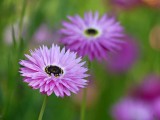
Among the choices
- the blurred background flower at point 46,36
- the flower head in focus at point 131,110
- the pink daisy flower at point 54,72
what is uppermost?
the blurred background flower at point 46,36

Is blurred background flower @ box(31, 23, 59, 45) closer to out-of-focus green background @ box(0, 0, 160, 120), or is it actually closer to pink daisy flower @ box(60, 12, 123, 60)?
out-of-focus green background @ box(0, 0, 160, 120)

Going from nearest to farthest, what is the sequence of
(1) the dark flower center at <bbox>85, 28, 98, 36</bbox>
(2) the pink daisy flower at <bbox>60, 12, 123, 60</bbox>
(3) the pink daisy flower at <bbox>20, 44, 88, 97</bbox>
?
1. (3) the pink daisy flower at <bbox>20, 44, 88, 97</bbox>
2. (2) the pink daisy flower at <bbox>60, 12, 123, 60</bbox>
3. (1) the dark flower center at <bbox>85, 28, 98, 36</bbox>

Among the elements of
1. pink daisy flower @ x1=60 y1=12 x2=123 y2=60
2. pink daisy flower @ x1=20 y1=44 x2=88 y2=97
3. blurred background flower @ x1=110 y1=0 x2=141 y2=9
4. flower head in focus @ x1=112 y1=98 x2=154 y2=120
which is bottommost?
pink daisy flower @ x1=20 y1=44 x2=88 y2=97

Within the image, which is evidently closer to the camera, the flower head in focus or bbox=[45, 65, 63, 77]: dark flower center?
bbox=[45, 65, 63, 77]: dark flower center

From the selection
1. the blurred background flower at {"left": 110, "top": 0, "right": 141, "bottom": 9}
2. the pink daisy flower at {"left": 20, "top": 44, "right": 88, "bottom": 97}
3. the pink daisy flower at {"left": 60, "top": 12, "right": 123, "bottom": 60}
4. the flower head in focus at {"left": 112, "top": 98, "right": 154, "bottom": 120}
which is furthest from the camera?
the blurred background flower at {"left": 110, "top": 0, "right": 141, "bottom": 9}

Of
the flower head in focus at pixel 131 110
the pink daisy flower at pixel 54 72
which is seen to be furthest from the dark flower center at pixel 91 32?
the flower head in focus at pixel 131 110

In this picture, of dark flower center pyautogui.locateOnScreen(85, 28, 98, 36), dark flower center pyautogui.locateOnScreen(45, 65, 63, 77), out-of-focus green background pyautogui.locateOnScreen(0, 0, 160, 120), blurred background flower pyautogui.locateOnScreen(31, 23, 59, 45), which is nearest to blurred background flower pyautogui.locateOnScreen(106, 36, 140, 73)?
out-of-focus green background pyautogui.locateOnScreen(0, 0, 160, 120)

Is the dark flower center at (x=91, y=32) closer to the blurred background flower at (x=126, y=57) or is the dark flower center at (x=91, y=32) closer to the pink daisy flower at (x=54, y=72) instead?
the pink daisy flower at (x=54, y=72)

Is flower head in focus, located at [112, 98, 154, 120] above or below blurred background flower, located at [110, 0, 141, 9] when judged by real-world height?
below
